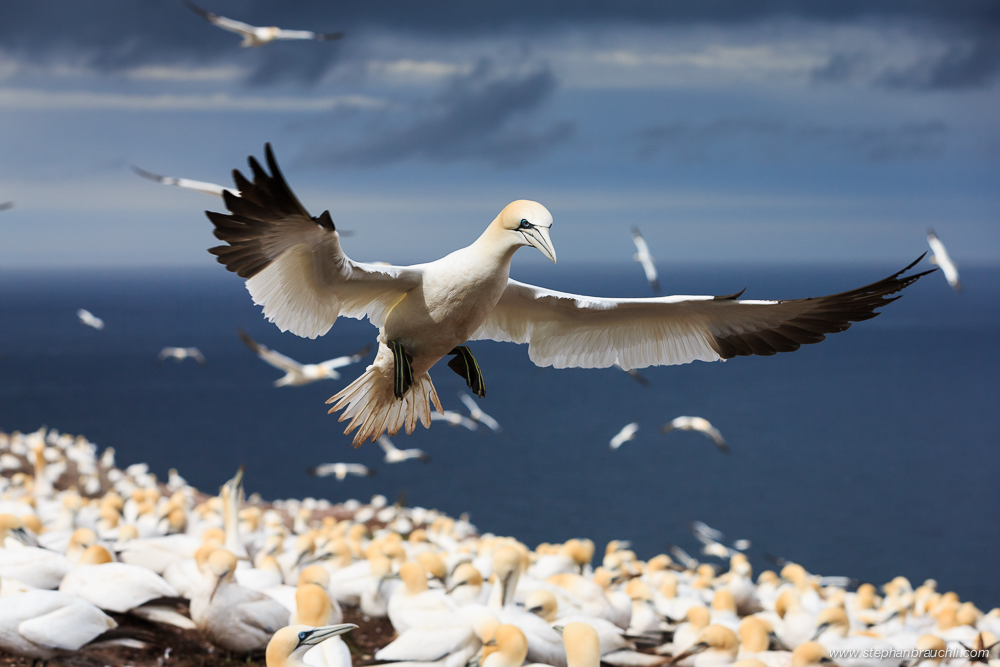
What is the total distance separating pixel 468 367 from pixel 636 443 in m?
53.9

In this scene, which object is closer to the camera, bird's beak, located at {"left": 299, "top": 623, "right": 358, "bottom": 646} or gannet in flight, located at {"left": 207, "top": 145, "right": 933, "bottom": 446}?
gannet in flight, located at {"left": 207, "top": 145, "right": 933, "bottom": 446}

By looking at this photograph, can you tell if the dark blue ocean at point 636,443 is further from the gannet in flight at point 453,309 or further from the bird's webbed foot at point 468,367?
the bird's webbed foot at point 468,367

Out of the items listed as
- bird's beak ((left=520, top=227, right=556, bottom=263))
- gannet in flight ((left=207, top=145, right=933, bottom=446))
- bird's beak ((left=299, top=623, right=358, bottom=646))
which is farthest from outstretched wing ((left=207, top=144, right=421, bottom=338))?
bird's beak ((left=299, top=623, right=358, bottom=646))

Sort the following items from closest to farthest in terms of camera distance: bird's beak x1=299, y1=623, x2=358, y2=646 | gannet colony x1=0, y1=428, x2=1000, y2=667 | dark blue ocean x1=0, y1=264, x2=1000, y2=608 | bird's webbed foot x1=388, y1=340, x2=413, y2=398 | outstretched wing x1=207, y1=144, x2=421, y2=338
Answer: outstretched wing x1=207, y1=144, x2=421, y2=338, bird's beak x1=299, y1=623, x2=358, y2=646, bird's webbed foot x1=388, y1=340, x2=413, y2=398, gannet colony x1=0, y1=428, x2=1000, y2=667, dark blue ocean x1=0, y1=264, x2=1000, y2=608

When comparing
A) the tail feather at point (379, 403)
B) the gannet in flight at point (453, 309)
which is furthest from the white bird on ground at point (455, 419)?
the gannet in flight at point (453, 309)

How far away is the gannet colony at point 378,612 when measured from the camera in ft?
17.3

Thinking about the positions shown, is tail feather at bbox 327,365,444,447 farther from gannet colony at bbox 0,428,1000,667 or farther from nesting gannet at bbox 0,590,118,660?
nesting gannet at bbox 0,590,118,660

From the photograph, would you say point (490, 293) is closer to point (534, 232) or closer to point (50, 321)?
point (534, 232)

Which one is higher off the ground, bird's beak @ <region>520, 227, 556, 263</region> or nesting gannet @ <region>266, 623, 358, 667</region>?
bird's beak @ <region>520, 227, 556, 263</region>

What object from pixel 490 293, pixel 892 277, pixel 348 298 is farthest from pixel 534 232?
pixel 892 277

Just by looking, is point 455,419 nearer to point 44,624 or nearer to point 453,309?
point 44,624

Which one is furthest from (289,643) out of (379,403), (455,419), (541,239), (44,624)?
(455,419)

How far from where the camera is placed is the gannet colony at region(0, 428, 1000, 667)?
17.3ft

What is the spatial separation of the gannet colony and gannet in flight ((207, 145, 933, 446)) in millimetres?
1228
